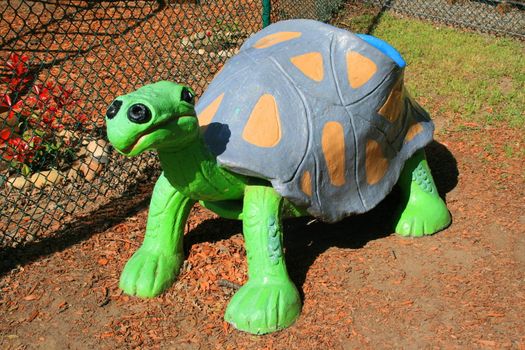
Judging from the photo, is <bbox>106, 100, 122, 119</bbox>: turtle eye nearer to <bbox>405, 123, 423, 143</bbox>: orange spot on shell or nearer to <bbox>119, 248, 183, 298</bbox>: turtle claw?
<bbox>119, 248, 183, 298</bbox>: turtle claw

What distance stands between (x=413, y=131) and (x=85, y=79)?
3.15 metres

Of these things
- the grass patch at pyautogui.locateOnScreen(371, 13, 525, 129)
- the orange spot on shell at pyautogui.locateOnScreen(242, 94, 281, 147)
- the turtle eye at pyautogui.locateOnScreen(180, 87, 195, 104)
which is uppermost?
the turtle eye at pyautogui.locateOnScreen(180, 87, 195, 104)

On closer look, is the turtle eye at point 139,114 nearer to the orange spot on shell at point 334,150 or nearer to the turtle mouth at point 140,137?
the turtle mouth at point 140,137

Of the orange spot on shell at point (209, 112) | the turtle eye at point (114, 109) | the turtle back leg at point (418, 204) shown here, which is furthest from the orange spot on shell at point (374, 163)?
the turtle eye at point (114, 109)

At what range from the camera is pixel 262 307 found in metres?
2.89

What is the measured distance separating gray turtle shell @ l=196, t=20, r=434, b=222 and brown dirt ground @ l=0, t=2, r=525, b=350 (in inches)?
18.3

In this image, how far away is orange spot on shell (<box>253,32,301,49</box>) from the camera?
A: 3279 millimetres

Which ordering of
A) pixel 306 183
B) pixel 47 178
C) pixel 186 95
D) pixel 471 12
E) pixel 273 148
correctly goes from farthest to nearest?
pixel 471 12
pixel 47 178
pixel 306 183
pixel 273 148
pixel 186 95

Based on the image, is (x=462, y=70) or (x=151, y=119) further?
(x=462, y=70)

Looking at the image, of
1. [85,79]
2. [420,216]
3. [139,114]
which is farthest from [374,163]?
[85,79]

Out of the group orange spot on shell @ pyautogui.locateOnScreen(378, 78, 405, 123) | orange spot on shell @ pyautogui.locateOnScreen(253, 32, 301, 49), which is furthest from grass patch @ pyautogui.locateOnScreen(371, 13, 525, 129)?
orange spot on shell @ pyautogui.locateOnScreen(253, 32, 301, 49)

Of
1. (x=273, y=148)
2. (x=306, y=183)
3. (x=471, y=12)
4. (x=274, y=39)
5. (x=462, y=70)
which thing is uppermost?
(x=274, y=39)

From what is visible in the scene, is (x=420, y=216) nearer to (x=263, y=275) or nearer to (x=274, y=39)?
(x=263, y=275)

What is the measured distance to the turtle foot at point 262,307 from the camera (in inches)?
114
